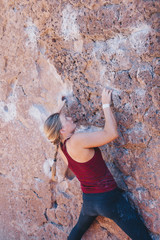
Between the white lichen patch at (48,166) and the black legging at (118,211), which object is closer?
the black legging at (118,211)

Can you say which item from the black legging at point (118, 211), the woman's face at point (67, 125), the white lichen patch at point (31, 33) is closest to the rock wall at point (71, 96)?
the white lichen patch at point (31, 33)

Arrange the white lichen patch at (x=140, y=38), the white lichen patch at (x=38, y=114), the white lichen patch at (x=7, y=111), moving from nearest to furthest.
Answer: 1. the white lichen patch at (x=140, y=38)
2. the white lichen patch at (x=38, y=114)
3. the white lichen patch at (x=7, y=111)

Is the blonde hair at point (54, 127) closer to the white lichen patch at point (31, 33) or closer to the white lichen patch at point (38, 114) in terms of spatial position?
the white lichen patch at point (38, 114)

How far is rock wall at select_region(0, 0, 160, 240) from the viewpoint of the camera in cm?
194

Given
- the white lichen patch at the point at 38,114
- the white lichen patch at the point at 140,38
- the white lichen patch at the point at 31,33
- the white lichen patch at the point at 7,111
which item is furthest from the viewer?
the white lichen patch at the point at 7,111

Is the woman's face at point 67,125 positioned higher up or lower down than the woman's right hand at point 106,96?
lower down

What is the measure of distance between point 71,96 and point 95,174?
0.65 m

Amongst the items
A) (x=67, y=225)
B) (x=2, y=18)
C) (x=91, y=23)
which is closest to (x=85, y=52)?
(x=91, y=23)

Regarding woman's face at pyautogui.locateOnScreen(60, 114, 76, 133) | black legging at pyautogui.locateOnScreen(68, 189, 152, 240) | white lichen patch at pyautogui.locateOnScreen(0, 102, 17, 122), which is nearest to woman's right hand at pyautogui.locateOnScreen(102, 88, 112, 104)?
woman's face at pyautogui.locateOnScreen(60, 114, 76, 133)

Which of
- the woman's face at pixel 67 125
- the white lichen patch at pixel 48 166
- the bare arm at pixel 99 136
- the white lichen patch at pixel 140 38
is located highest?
the white lichen patch at pixel 140 38

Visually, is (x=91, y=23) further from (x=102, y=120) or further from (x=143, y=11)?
(x=102, y=120)

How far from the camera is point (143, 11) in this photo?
6.06 feet

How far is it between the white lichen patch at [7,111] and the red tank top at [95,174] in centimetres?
88

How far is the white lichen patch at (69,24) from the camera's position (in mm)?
2174
